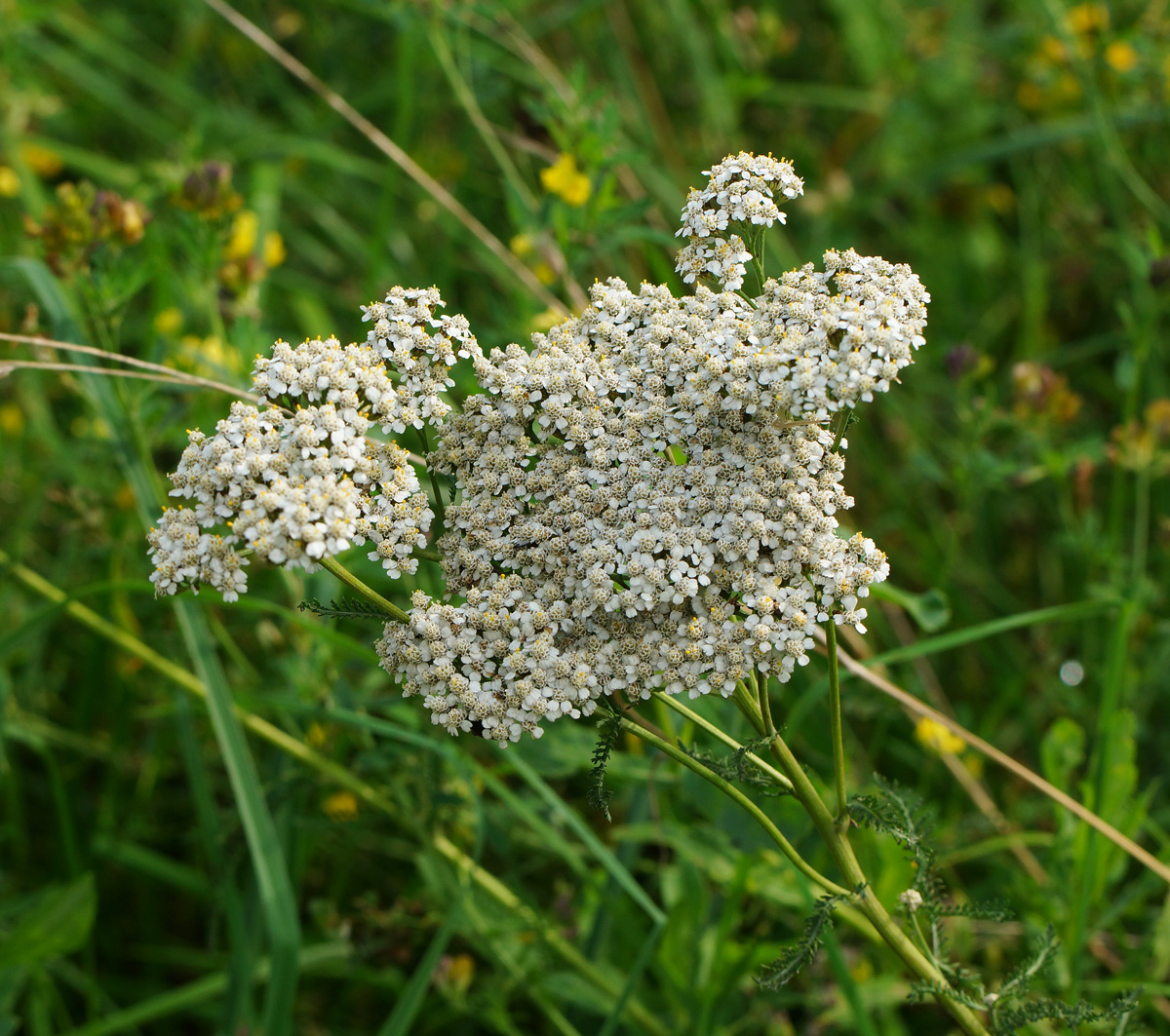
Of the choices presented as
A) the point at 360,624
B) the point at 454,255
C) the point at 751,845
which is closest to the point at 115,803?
the point at 360,624

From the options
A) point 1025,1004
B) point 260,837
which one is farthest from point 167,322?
point 1025,1004

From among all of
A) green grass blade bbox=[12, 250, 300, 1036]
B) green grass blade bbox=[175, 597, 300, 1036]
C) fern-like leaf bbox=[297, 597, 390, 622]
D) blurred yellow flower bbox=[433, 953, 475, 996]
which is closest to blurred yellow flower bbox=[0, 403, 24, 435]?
green grass blade bbox=[12, 250, 300, 1036]

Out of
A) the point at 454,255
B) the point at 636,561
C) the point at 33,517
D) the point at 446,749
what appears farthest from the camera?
the point at 454,255

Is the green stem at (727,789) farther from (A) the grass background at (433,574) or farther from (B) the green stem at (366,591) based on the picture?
(A) the grass background at (433,574)

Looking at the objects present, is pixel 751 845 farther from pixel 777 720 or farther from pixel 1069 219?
pixel 1069 219

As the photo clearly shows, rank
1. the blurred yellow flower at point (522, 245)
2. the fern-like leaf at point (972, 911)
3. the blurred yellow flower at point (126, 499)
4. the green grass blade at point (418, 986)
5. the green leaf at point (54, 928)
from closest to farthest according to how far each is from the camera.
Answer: the fern-like leaf at point (972, 911) → the green grass blade at point (418, 986) → the green leaf at point (54, 928) → the blurred yellow flower at point (522, 245) → the blurred yellow flower at point (126, 499)

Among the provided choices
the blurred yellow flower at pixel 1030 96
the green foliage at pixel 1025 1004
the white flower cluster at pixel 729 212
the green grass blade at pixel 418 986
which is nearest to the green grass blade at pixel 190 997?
the green grass blade at pixel 418 986

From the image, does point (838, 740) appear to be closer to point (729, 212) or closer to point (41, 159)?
point (729, 212)
